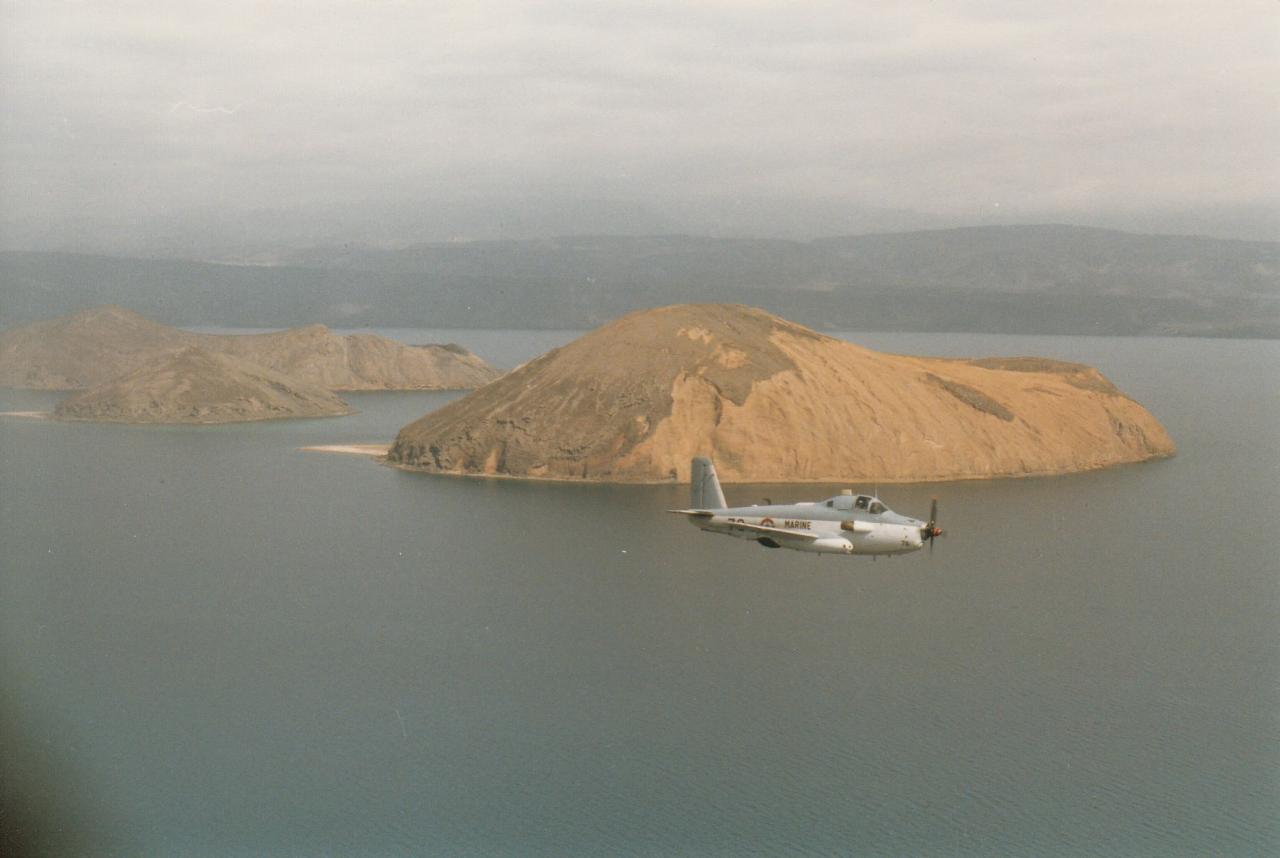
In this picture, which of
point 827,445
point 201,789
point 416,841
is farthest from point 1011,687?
point 827,445

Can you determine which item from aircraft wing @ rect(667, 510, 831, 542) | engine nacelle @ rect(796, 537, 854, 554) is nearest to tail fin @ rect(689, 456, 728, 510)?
Result: aircraft wing @ rect(667, 510, 831, 542)

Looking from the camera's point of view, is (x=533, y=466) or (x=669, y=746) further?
(x=533, y=466)

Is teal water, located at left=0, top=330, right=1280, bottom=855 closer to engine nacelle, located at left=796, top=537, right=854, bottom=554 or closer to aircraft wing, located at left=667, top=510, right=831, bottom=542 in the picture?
engine nacelle, located at left=796, top=537, right=854, bottom=554

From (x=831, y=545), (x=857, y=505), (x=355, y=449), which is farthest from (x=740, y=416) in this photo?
(x=831, y=545)

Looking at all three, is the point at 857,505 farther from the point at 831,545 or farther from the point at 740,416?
the point at 740,416

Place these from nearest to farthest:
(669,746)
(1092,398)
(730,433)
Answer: (669,746)
(730,433)
(1092,398)

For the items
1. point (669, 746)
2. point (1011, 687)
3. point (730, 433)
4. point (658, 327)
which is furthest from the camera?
point (658, 327)

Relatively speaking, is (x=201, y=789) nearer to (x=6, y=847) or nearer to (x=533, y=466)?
(x=6, y=847)

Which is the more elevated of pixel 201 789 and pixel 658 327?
pixel 658 327
